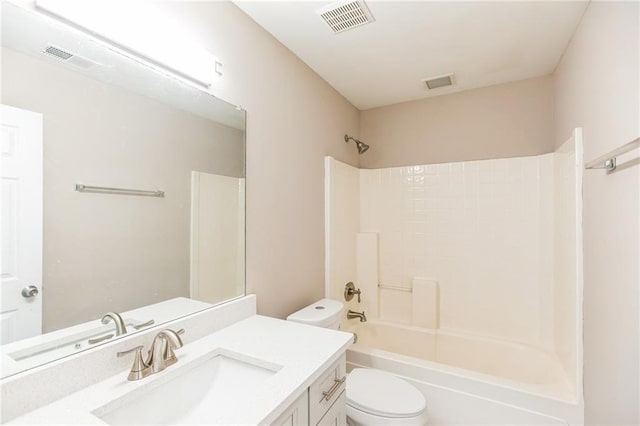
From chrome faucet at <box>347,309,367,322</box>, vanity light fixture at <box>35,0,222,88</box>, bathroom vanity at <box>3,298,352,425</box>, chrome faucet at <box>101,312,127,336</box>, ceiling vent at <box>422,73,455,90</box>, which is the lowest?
chrome faucet at <box>347,309,367,322</box>

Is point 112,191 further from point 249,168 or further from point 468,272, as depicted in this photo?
point 468,272

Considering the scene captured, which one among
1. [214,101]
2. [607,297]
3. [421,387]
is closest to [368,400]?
[421,387]

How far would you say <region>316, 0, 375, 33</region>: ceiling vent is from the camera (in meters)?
1.54

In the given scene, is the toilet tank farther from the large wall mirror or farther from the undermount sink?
the undermount sink

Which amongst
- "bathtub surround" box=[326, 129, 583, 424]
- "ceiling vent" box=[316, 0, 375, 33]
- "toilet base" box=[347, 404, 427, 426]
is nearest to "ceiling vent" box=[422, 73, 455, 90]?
"bathtub surround" box=[326, 129, 583, 424]

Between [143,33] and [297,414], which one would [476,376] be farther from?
[143,33]

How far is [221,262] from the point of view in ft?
4.79

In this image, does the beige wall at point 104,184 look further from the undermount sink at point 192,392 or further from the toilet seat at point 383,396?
the toilet seat at point 383,396

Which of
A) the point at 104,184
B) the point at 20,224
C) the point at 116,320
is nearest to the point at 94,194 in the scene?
the point at 104,184

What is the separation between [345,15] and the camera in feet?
5.31

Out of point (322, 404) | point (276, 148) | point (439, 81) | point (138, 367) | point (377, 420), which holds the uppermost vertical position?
point (439, 81)

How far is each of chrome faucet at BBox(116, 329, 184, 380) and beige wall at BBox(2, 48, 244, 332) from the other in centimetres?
20

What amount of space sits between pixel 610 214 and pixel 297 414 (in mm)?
1509

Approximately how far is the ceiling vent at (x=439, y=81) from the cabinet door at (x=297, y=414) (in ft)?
7.66
